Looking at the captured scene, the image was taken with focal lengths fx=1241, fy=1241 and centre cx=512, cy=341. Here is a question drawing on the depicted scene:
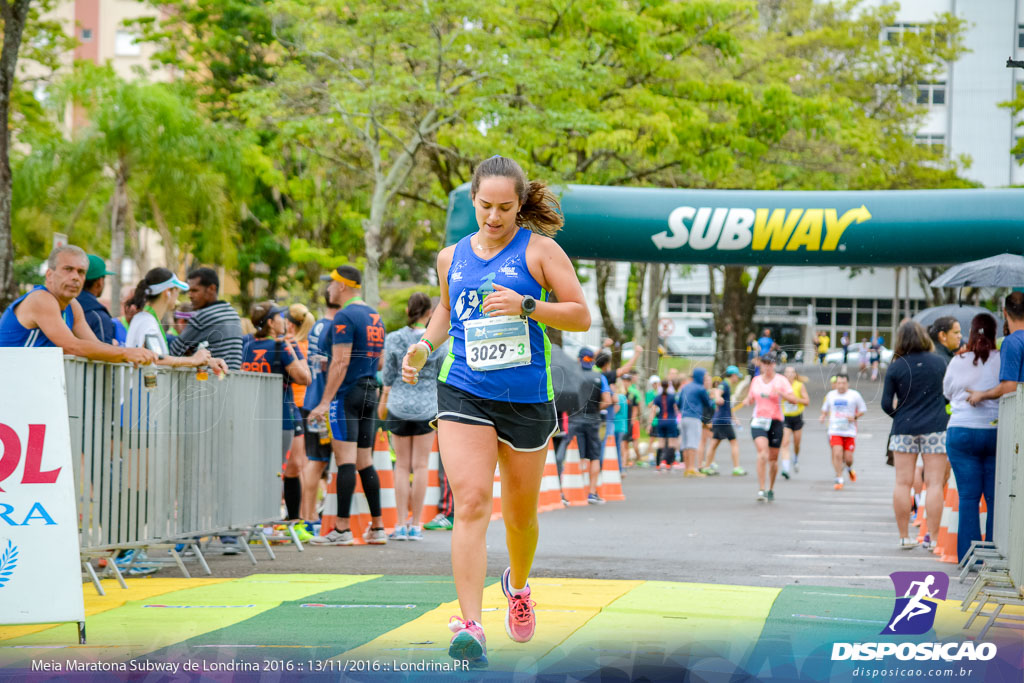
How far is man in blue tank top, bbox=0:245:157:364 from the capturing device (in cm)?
682

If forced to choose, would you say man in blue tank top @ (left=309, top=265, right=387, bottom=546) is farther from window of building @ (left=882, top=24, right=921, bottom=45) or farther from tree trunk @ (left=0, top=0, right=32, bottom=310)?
window of building @ (left=882, top=24, right=921, bottom=45)

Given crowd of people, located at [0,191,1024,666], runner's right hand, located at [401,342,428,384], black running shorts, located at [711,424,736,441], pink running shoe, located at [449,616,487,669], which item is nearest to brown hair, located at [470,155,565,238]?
crowd of people, located at [0,191,1024,666]

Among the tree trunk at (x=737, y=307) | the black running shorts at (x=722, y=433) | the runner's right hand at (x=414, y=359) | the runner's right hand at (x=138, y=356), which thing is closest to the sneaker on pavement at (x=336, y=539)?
the runner's right hand at (x=138, y=356)

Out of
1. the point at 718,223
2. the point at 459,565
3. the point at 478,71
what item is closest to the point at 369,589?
the point at 459,565

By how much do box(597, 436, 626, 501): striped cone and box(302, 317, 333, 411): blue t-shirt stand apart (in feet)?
21.5

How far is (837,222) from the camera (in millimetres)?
10016

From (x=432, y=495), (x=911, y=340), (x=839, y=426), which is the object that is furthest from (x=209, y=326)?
(x=839, y=426)

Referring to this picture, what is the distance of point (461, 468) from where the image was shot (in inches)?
189

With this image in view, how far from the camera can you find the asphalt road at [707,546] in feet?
28.3

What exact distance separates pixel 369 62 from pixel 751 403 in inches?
368

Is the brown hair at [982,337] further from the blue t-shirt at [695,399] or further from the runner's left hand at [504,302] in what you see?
the blue t-shirt at [695,399]

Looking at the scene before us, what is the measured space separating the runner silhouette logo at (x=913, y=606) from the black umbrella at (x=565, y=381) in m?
3.70

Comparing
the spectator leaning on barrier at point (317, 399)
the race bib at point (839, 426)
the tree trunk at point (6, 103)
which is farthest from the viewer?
the race bib at point (839, 426)

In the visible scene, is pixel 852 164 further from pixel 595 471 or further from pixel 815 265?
pixel 815 265
